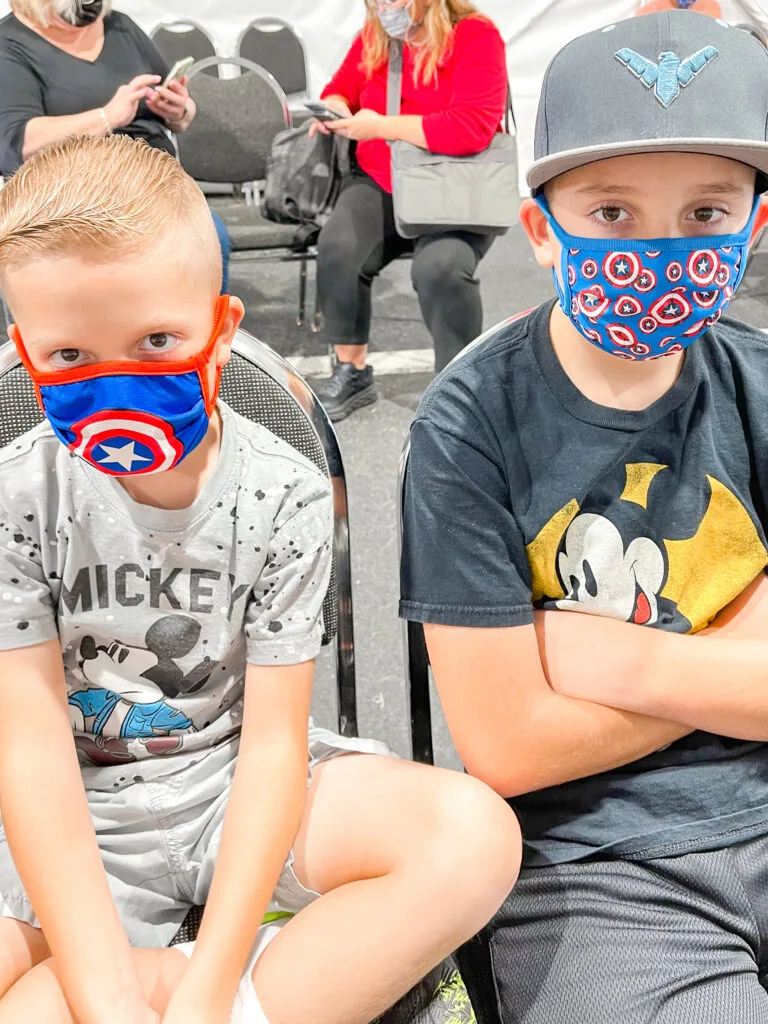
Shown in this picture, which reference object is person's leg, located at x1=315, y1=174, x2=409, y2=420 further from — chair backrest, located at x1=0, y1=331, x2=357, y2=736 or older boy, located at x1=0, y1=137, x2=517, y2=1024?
older boy, located at x1=0, y1=137, x2=517, y2=1024

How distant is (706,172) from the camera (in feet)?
3.22

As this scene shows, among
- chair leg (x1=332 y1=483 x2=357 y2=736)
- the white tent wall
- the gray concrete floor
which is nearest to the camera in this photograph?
chair leg (x1=332 y1=483 x2=357 y2=736)

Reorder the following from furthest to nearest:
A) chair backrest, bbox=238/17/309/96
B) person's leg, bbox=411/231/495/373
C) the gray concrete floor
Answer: chair backrest, bbox=238/17/309/96 < person's leg, bbox=411/231/495/373 < the gray concrete floor

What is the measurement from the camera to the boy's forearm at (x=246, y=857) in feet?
3.18

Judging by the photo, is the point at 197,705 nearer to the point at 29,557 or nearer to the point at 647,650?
the point at 29,557

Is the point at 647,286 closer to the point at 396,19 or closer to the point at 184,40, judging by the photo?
the point at 396,19

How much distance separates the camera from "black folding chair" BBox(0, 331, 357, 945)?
1.15 m

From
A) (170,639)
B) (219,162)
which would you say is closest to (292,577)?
(170,639)

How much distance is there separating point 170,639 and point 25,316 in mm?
374

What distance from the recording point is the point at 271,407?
47.4 inches

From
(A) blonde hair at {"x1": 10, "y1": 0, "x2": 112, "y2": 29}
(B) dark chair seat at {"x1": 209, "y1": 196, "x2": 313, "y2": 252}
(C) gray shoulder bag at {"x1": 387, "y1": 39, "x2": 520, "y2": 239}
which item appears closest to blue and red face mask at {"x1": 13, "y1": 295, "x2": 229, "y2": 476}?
(C) gray shoulder bag at {"x1": 387, "y1": 39, "x2": 520, "y2": 239}

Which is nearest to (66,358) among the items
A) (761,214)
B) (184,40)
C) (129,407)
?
(129,407)

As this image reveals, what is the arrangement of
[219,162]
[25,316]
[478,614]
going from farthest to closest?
[219,162] → [478,614] → [25,316]

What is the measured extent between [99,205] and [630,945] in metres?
0.90
